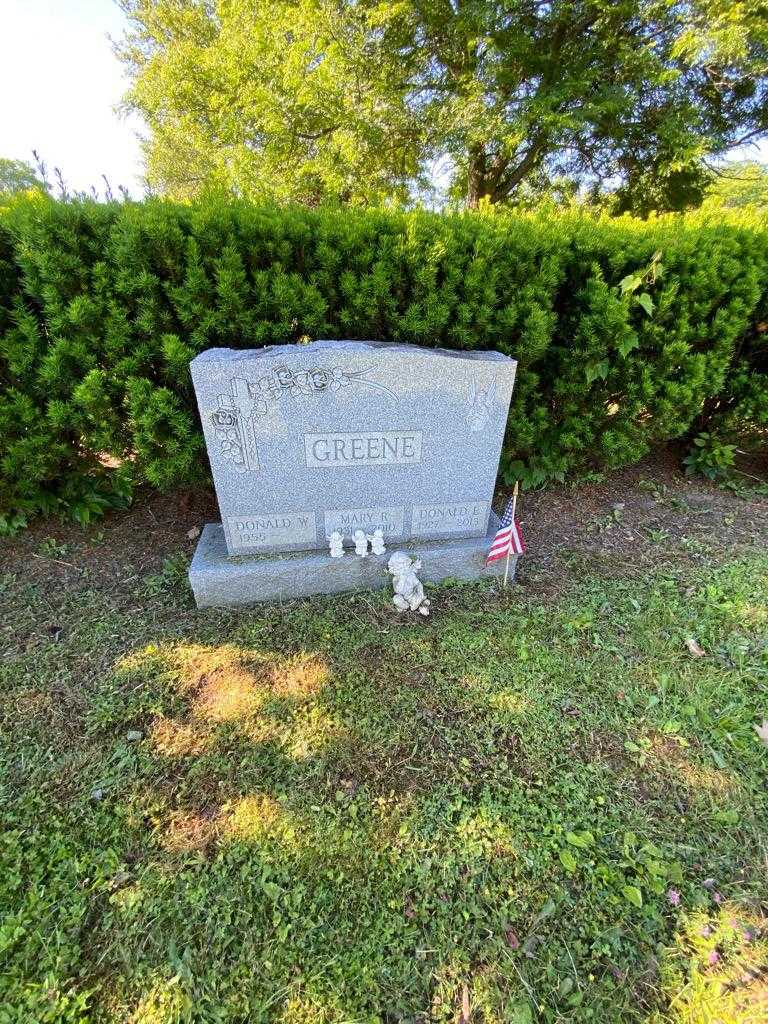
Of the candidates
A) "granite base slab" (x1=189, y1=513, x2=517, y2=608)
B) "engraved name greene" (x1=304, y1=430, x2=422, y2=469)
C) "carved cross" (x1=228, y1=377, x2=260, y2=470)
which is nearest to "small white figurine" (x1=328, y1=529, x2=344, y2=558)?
"granite base slab" (x1=189, y1=513, x2=517, y2=608)

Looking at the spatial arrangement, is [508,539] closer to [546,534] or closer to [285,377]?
[546,534]

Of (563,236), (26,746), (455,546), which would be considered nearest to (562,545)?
(455,546)

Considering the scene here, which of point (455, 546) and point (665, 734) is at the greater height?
point (455, 546)

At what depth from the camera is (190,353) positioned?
252cm

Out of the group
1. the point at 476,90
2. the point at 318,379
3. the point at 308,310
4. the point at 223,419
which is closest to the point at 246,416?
the point at 223,419

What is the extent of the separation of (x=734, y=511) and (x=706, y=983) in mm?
3125

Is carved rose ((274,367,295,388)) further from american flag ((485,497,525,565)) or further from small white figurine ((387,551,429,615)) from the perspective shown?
american flag ((485,497,525,565))

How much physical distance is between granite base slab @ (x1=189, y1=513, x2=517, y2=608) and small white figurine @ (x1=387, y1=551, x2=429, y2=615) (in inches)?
4.4

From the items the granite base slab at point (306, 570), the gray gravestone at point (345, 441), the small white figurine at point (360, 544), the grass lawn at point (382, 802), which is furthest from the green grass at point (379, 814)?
the gray gravestone at point (345, 441)

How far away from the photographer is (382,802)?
69.8 inches

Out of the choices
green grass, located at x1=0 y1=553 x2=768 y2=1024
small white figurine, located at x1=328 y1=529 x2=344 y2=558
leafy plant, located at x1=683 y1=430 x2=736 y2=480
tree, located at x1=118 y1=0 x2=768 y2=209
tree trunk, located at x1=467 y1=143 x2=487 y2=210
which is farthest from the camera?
tree trunk, located at x1=467 y1=143 x2=487 y2=210

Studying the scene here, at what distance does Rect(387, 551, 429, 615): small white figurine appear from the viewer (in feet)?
8.59

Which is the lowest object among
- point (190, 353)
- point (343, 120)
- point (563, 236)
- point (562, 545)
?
point (562, 545)

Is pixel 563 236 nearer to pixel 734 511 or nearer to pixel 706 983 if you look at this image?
pixel 734 511
